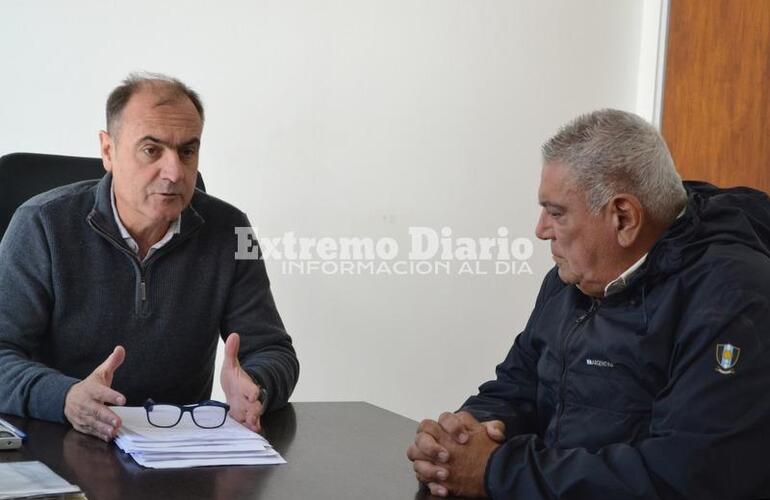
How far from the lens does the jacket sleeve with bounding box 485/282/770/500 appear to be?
136 cm

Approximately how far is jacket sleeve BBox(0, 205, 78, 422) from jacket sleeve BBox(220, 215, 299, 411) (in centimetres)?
41

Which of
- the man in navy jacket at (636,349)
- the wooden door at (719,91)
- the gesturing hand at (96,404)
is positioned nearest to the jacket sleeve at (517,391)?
the man in navy jacket at (636,349)

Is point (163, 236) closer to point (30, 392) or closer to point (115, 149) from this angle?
point (115, 149)

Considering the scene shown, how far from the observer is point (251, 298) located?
2352mm

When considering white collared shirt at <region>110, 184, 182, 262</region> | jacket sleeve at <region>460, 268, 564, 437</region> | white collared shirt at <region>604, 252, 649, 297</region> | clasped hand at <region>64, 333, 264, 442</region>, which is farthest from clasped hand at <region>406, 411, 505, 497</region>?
white collared shirt at <region>110, 184, 182, 262</region>

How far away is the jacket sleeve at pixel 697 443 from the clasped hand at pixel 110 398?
564 millimetres

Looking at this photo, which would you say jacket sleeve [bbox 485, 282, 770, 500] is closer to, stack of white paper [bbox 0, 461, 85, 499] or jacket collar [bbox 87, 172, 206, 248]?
stack of white paper [bbox 0, 461, 85, 499]

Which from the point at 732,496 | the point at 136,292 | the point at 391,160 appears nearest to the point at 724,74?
the point at 391,160

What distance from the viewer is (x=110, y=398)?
174 cm

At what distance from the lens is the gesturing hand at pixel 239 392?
1.86 m

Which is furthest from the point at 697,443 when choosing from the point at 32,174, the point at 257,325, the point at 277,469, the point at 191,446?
the point at 32,174

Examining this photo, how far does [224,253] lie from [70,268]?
355 mm

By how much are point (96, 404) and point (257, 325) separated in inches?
24.5

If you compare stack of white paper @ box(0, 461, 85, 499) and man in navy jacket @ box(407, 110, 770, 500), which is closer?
stack of white paper @ box(0, 461, 85, 499)
